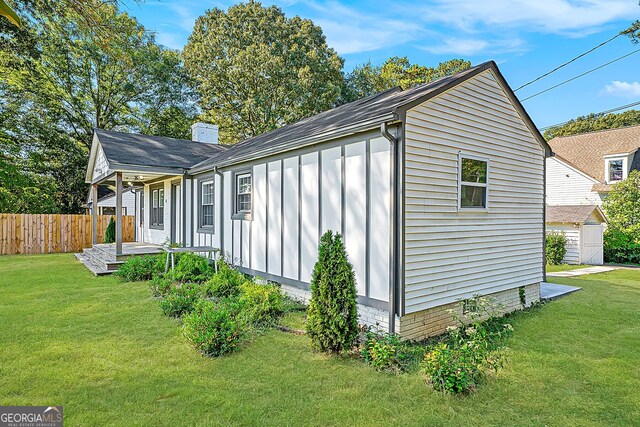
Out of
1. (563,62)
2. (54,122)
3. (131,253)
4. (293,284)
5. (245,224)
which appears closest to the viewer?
(293,284)

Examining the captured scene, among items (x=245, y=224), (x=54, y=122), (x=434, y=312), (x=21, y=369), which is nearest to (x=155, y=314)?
(x=21, y=369)

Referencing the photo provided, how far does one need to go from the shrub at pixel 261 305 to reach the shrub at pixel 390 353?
70.9 inches

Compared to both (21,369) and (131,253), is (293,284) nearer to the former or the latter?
(21,369)

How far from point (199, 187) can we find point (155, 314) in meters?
5.45

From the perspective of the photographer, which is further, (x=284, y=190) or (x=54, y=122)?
(x=54, y=122)

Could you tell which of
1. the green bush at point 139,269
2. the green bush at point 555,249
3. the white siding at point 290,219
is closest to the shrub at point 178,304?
the white siding at point 290,219

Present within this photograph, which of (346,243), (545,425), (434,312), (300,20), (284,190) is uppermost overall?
(300,20)

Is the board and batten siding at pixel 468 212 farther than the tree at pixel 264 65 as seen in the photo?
No

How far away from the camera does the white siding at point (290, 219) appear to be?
22.4 feet

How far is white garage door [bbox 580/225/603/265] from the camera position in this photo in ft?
47.2

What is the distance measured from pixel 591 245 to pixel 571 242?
846mm

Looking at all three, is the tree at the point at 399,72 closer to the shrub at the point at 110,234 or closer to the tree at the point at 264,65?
the tree at the point at 264,65

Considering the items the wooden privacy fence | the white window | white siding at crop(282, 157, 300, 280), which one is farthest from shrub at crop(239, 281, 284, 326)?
the white window

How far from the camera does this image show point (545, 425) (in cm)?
314
